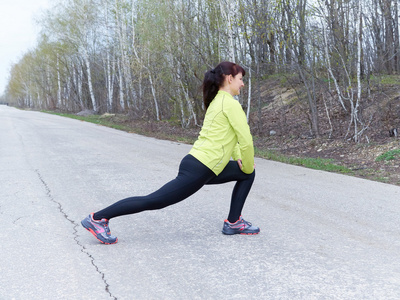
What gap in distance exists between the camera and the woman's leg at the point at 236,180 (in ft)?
13.6

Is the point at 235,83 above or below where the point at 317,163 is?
above

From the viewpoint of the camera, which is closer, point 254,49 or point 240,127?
point 240,127

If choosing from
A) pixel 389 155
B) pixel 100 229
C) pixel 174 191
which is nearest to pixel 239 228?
pixel 174 191

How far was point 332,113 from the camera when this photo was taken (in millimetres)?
15570

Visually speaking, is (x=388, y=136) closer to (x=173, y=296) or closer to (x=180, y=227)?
(x=180, y=227)

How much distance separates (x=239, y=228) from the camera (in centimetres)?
437

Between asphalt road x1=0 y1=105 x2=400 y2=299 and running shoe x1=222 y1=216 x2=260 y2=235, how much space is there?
0.24 ft

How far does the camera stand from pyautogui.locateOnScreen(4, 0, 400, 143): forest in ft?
39.7

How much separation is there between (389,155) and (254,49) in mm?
10899

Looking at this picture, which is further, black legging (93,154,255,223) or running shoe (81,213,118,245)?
running shoe (81,213,118,245)

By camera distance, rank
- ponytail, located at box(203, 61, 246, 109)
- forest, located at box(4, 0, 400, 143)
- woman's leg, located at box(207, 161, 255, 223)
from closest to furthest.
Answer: ponytail, located at box(203, 61, 246, 109) → woman's leg, located at box(207, 161, 255, 223) → forest, located at box(4, 0, 400, 143)

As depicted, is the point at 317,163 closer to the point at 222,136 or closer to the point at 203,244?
the point at 203,244

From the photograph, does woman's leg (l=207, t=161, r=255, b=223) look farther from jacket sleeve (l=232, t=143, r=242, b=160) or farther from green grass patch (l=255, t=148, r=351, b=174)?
green grass patch (l=255, t=148, r=351, b=174)

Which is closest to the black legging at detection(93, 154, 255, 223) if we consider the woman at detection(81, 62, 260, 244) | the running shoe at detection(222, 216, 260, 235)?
the woman at detection(81, 62, 260, 244)
